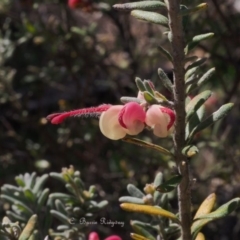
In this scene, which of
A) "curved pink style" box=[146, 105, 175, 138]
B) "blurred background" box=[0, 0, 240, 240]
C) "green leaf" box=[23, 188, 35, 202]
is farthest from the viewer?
"blurred background" box=[0, 0, 240, 240]

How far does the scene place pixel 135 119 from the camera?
3.06 ft

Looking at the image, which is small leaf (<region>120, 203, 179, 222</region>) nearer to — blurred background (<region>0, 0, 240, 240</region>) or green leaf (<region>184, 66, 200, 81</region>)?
green leaf (<region>184, 66, 200, 81</region>)

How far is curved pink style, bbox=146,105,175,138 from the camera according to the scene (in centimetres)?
93

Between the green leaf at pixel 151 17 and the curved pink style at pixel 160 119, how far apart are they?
15cm

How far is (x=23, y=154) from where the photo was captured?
86.8 inches

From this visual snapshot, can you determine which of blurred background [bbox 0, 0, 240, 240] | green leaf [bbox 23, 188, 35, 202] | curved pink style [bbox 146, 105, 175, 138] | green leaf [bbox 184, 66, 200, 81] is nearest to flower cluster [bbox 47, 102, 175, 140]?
curved pink style [bbox 146, 105, 175, 138]

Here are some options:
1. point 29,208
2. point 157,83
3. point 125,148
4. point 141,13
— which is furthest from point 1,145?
point 141,13

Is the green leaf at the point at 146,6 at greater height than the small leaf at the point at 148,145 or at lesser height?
greater

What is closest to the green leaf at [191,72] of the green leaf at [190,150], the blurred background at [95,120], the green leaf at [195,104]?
the green leaf at [195,104]

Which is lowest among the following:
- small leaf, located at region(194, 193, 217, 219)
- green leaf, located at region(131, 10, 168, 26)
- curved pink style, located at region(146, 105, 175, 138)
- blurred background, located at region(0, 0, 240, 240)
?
small leaf, located at region(194, 193, 217, 219)

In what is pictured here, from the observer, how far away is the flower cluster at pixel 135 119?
932 millimetres

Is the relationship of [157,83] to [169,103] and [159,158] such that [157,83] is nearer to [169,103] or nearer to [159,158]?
[159,158]

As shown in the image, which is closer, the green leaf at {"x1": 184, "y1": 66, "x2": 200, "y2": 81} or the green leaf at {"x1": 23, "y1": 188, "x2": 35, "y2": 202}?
the green leaf at {"x1": 184, "y1": 66, "x2": 200, "y2": 81}

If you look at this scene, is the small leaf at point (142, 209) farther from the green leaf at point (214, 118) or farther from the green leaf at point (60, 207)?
the green leaf at point (60, 207)
